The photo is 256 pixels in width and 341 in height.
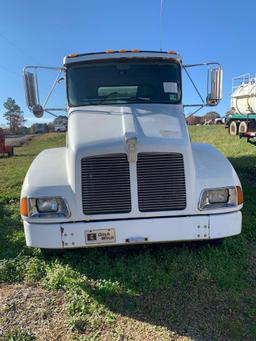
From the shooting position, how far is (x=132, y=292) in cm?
343

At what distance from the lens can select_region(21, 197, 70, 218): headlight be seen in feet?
11.4

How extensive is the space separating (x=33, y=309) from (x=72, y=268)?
746 mm

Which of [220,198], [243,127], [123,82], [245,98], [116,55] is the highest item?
[116,55]

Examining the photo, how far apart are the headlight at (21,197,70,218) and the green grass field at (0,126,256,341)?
736mm

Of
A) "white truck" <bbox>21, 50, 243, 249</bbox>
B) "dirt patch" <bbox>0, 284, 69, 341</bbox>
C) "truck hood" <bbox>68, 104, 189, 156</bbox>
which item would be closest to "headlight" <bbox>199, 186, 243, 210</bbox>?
"white truck" <bbox>21, 50, 243, 249</bbox>

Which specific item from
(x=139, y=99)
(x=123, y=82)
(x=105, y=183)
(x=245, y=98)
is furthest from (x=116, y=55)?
(x=245, y=98)

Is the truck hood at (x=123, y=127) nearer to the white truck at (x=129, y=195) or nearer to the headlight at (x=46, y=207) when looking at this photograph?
the white truck at (x=129, y=195)

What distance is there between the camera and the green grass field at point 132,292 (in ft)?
9.51

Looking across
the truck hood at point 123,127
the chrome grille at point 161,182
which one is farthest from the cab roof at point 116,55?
the chrome grille at point 161,182

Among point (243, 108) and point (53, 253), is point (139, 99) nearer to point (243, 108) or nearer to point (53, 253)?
point (53, 253)

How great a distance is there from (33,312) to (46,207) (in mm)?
1037

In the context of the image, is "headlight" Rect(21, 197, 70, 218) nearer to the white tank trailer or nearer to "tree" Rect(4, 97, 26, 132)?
the white tank trailer

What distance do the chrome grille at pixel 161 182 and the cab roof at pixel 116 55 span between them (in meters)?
1.92

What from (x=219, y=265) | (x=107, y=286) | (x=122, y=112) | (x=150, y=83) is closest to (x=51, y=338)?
(x=107, y=286)
